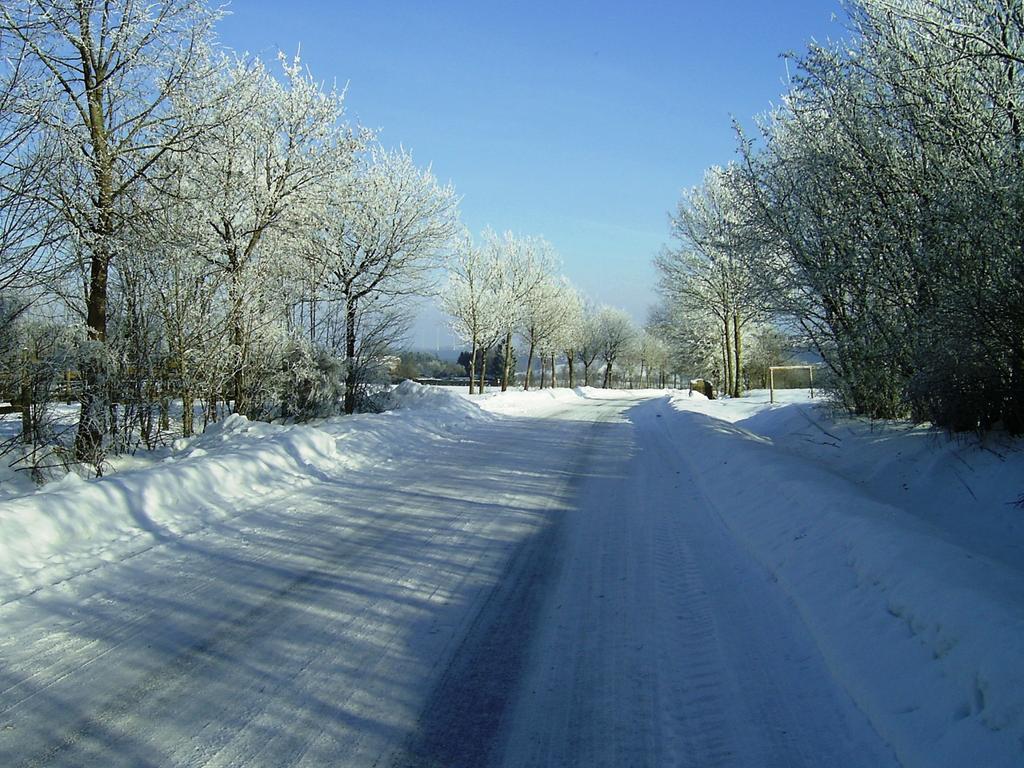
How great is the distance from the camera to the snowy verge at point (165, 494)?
5461mm

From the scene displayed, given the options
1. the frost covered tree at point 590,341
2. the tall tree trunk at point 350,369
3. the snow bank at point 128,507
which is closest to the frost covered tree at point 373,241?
the tall tree trunk at point 350,369

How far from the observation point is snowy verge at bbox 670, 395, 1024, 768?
2.86 m

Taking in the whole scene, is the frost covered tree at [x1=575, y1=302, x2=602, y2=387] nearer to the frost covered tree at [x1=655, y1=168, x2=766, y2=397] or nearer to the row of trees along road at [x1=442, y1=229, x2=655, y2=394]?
the row of trees along road at [x1=442, y1=229, x2=655, y2=394]

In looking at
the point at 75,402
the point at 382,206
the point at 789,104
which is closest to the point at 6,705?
the point at 75,402

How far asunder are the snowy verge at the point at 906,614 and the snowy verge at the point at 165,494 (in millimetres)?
5509

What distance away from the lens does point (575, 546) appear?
6285 millimetres

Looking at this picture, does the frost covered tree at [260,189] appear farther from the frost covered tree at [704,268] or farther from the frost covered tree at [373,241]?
the frost covered tree at [704,268]

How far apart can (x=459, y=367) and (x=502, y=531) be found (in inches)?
2973

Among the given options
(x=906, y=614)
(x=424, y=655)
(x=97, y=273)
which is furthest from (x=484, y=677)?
(x=97, y=273)

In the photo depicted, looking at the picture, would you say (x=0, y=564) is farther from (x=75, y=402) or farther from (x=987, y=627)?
(x=987, y=627)

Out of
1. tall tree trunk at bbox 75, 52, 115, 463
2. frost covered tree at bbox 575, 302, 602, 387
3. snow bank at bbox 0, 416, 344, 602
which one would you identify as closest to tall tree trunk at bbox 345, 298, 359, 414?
snow bank at bbox 0, 416, 344, 602

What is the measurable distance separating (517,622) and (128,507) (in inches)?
177

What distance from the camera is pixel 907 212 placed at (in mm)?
8734

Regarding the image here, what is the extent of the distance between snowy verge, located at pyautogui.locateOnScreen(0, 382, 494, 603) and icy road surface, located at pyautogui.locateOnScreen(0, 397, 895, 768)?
319mm
